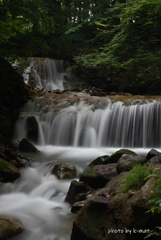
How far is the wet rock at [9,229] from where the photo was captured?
4200 millimetres

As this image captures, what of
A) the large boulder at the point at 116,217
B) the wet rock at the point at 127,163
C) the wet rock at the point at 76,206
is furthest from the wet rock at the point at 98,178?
the large boulder at the point at 116,217

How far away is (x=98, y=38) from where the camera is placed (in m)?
18.7

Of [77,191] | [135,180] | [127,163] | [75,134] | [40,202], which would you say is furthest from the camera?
[75,134]

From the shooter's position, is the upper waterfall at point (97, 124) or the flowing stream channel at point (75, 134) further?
the upper waterfall at point (97, 124)

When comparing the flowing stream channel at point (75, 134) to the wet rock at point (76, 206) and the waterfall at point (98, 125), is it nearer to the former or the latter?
the waterfall at point (98, 125)

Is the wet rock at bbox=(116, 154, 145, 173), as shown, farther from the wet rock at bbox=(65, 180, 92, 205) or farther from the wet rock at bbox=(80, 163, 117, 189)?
the wet rock at bbox=(65, 180, 92, 205)

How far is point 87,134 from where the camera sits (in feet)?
36.6

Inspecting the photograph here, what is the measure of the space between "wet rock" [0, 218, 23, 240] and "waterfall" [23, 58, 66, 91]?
41.3 feet

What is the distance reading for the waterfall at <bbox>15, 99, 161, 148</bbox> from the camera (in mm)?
10700

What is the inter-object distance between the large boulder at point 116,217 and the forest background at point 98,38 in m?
5.93

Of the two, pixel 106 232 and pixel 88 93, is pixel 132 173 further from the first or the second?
pixel 88 93

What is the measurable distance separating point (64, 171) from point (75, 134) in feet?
13.7

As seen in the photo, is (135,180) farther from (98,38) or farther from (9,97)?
(98,38)

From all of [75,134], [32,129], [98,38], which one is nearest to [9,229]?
[75,134]
